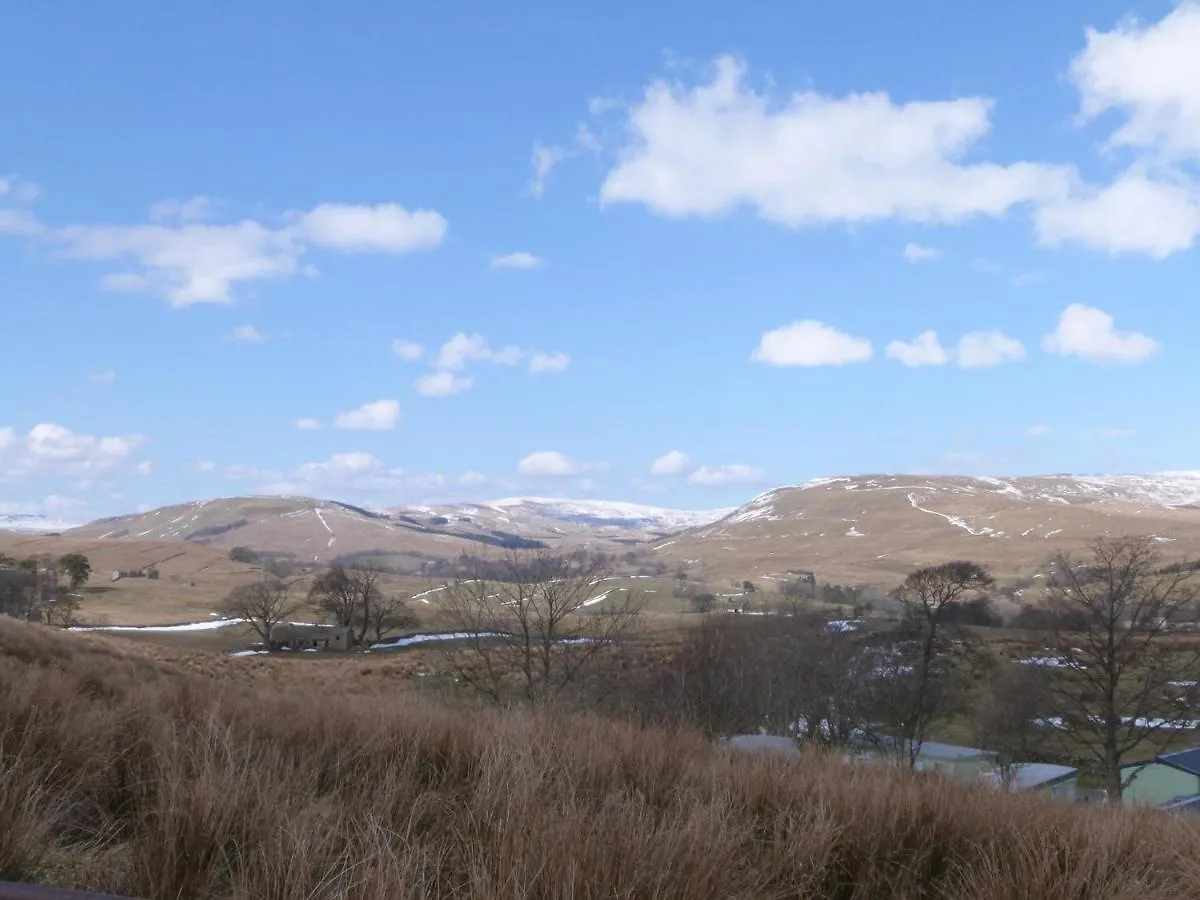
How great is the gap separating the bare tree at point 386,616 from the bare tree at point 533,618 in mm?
49718

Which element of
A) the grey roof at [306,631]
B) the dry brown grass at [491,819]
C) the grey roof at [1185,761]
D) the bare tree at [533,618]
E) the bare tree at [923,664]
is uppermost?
the dry brown grass at [491,819]

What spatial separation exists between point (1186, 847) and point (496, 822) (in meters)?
3.79

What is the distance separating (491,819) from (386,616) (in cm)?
8726

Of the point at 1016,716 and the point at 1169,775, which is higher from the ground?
the point at 1016,716

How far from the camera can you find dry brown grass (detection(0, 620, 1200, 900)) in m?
3.49

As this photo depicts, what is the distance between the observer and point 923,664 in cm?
4353

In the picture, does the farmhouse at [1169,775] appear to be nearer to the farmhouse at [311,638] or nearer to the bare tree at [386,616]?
the bare tree at [386,616]

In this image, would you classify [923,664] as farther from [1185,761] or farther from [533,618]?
[533,618]

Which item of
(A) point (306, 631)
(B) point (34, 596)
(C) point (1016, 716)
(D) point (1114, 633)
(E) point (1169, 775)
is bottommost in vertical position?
(E) point (1169, 775)

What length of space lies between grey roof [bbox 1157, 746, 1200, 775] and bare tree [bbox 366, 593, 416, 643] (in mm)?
64178

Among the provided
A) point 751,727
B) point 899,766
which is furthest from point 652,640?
point 899,766

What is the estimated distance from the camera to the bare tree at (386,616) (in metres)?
85.9

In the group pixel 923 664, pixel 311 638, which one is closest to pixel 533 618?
pixel 923 664

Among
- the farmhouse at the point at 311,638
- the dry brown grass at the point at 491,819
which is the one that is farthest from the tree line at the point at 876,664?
the farmhouse at the point at 311,638
